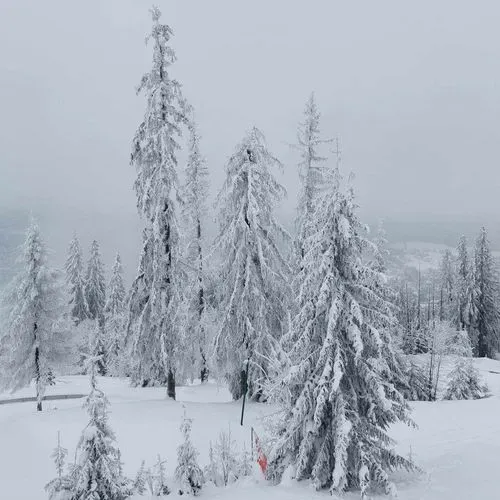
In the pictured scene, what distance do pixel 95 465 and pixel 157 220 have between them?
12521 millimetres

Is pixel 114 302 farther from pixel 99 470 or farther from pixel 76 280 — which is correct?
pixel 99 470

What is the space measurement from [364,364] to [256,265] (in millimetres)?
10813

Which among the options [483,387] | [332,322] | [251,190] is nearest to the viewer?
[332,322]

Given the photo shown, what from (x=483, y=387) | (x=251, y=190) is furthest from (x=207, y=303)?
(x=483, y=387)

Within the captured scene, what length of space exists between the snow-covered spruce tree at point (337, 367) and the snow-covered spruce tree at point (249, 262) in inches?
348

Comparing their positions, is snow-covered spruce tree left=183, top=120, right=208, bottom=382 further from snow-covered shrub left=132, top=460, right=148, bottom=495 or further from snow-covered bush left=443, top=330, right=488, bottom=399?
snow-covered shrub left=132, top=460, right=148, bottom=495

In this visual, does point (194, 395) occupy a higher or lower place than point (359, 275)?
lower

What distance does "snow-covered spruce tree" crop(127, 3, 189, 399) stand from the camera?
62.9 ft

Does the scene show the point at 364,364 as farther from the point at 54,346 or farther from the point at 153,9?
the point at 54,346

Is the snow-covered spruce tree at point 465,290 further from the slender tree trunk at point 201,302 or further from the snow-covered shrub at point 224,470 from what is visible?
the snow-covered shrub at point 224,470

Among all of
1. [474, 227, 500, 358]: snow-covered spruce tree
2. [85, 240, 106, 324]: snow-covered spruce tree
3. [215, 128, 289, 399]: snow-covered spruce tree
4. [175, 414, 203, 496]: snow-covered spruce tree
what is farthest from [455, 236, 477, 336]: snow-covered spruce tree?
[175, 414, 203, 496]: snow-covered spruce tree

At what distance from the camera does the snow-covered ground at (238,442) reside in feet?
30.9

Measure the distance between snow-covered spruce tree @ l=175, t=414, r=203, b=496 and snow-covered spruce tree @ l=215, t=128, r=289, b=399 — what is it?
31.2 ft

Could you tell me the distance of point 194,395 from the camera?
28766 millimetres
